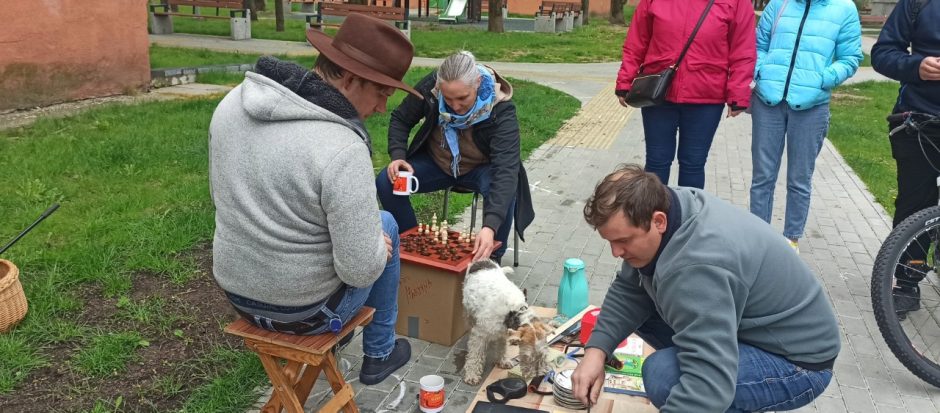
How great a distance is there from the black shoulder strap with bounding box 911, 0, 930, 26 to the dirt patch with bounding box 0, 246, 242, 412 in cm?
396

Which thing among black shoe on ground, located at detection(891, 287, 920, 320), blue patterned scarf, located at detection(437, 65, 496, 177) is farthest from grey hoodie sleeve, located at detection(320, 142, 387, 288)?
black shoe on ground, located at detection(891, 287, 920, 320)

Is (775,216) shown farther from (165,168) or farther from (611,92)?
(611,92)

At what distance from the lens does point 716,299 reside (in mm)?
2076

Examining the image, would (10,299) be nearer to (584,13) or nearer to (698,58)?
(698,58)

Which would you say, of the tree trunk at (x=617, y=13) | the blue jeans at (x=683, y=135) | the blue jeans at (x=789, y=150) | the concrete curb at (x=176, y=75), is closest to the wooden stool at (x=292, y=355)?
the blue jeans at (x=683, y=135)

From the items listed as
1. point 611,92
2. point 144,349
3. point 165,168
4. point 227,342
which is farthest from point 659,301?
point 611,92

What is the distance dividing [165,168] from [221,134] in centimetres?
420

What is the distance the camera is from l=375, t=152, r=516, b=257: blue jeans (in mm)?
4195

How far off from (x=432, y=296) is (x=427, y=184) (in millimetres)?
958

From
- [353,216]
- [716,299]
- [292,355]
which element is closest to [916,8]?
[716,299]

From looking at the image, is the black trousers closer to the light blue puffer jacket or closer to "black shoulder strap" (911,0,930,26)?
the light blue puffer jacket

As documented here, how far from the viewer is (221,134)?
2.46 m

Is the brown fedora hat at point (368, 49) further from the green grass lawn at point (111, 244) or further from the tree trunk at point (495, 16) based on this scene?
the tree trunk at point (495, 16)

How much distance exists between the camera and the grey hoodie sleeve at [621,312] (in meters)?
2.61
